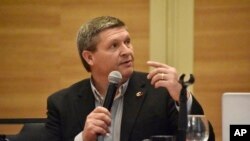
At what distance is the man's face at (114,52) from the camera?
2.72 m

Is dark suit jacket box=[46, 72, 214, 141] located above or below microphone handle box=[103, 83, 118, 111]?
below

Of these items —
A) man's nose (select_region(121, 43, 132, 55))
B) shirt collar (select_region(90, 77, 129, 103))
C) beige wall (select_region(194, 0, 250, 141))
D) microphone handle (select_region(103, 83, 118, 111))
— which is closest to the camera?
microphone handle (select_region(103, 83, 118, 111))

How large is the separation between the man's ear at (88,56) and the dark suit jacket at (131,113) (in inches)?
6.5

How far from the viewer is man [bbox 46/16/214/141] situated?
274 centimetres

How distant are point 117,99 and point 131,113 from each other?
13 centimetres

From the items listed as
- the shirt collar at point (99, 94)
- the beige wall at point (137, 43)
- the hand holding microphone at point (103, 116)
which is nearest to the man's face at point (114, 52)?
the shirt collar at point (99, 94)

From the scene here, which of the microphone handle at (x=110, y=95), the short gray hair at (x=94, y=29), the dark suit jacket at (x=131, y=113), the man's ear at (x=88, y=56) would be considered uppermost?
the short gray hair at (x=94, y=29)

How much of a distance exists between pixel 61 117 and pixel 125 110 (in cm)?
36

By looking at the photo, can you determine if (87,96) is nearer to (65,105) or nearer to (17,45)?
(65,105)

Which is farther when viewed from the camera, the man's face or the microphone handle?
the man's face

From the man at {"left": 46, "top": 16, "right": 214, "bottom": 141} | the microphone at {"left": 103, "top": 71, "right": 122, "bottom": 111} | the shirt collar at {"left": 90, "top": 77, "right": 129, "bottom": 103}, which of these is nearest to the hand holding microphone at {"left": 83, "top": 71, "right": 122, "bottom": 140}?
the microphone at {"left": 103, "top": 71, "right": 122, "bottom": 111}

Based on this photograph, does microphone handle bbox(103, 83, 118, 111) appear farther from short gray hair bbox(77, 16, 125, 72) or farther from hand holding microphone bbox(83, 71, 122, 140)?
short gray hair bbox(77, 16, 125, 72)

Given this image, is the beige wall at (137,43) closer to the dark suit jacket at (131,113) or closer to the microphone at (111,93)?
the dark suit jacket at (131,113)

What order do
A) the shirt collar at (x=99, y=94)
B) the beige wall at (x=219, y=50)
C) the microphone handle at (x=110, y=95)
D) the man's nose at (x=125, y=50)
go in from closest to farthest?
the microphone handle at (x=110, y=95) < the man's nose at (x=125, y=50) < the shirt collar at (x=99, y=94) < the beige wall at (x=219, y=50)
